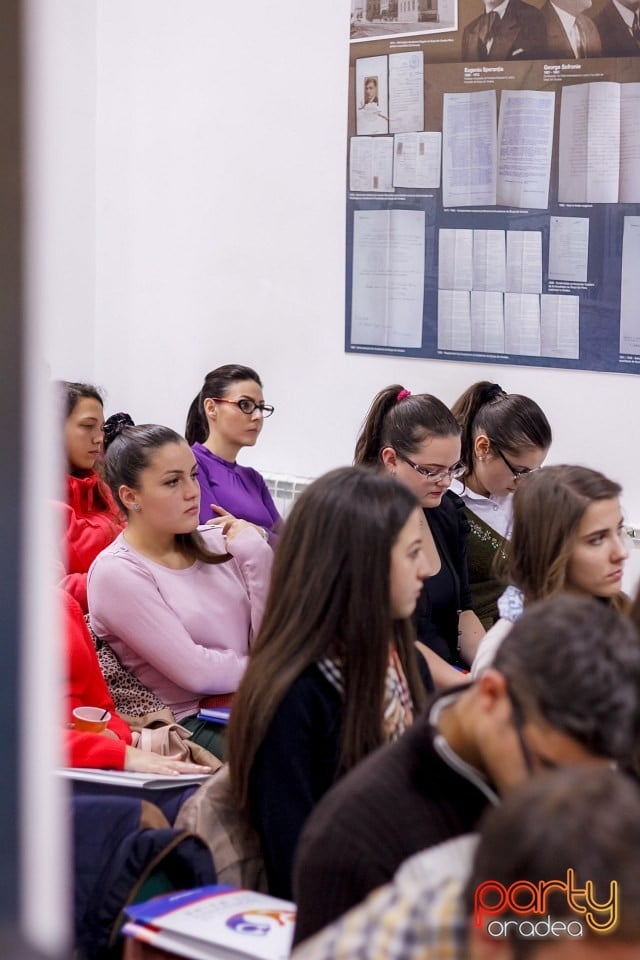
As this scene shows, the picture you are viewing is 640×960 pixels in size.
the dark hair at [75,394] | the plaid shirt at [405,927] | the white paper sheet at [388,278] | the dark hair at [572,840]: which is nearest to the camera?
the dark hair at [572,840]

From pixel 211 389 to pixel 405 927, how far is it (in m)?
3.29

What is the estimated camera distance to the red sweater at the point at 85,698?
86.0 inches

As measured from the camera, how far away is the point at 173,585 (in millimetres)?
2695

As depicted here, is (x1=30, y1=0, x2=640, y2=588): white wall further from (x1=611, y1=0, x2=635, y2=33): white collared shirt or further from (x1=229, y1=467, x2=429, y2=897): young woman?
(x1=229, y1=467, x2=429, y2=897): young woman

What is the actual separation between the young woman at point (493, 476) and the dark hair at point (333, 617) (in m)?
A: 1.45

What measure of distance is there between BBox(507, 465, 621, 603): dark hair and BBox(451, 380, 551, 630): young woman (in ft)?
2.71

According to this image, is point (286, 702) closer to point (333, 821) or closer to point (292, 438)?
point (333, 821)

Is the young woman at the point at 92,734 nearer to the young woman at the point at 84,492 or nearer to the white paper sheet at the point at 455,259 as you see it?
the young woman at the point at 84,492

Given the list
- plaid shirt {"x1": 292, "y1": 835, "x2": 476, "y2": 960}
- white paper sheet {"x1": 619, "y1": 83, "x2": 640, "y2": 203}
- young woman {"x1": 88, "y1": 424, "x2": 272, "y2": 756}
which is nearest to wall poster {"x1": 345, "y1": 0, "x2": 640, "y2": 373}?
white paper sheet {"x1": 619, "y1": 83, "x2": 640, "y2": 203}

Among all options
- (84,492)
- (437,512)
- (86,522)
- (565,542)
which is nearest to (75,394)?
(84,492)

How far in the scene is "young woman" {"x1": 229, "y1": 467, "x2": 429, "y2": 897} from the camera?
168 cm

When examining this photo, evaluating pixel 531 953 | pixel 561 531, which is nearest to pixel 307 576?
pixel 561 531

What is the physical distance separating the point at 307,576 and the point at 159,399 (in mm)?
3553

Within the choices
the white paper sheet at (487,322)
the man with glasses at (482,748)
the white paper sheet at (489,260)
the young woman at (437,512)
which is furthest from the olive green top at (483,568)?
the man with glasses at (482,748)
